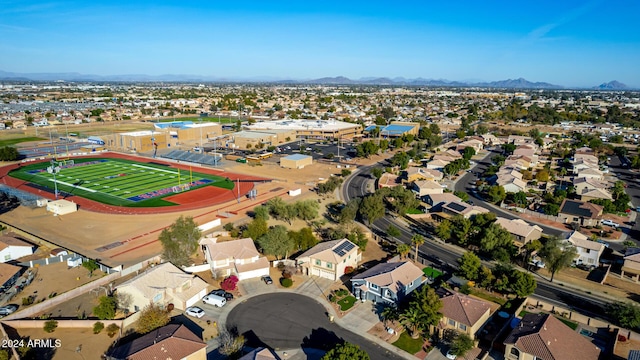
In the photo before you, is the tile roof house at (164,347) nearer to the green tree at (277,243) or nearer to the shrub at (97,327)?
the shrub at (97,327)

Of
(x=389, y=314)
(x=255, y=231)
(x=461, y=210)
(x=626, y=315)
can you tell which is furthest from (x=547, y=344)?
(x=255, y=231)

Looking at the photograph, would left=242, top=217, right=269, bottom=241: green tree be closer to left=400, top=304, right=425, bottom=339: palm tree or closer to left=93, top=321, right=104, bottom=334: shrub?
left=93, top=321, right=104, bottom=334: shrub

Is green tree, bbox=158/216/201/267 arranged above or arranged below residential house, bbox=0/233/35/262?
above

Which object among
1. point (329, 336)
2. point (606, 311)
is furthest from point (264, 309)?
point (606, 311)

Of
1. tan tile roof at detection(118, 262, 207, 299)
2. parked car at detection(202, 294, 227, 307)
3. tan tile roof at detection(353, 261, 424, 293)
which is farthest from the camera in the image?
tan tile roof at detection(353, 261, 424, 293)

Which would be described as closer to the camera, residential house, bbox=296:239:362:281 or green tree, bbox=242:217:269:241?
residential house, bbox=296:239:362:281

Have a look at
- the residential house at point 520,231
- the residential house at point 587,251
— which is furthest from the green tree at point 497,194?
the residential house at point 587,251

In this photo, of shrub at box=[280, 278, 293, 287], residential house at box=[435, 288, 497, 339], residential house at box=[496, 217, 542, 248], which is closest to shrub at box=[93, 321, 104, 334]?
shrub at box=[280, 278, 293, 287]

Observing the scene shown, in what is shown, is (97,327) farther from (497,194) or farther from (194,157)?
(194,157)

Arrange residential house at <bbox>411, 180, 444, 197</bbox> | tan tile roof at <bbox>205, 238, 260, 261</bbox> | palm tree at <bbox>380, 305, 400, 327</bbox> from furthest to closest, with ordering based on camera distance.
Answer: residential house at <bbox>411, 180, 444, 197</bbox> → tan tile roof at <bbox>205, 238, 260, 261</bbox> → palm tree at <bbox>380, 305, 400, 327</bbox>
